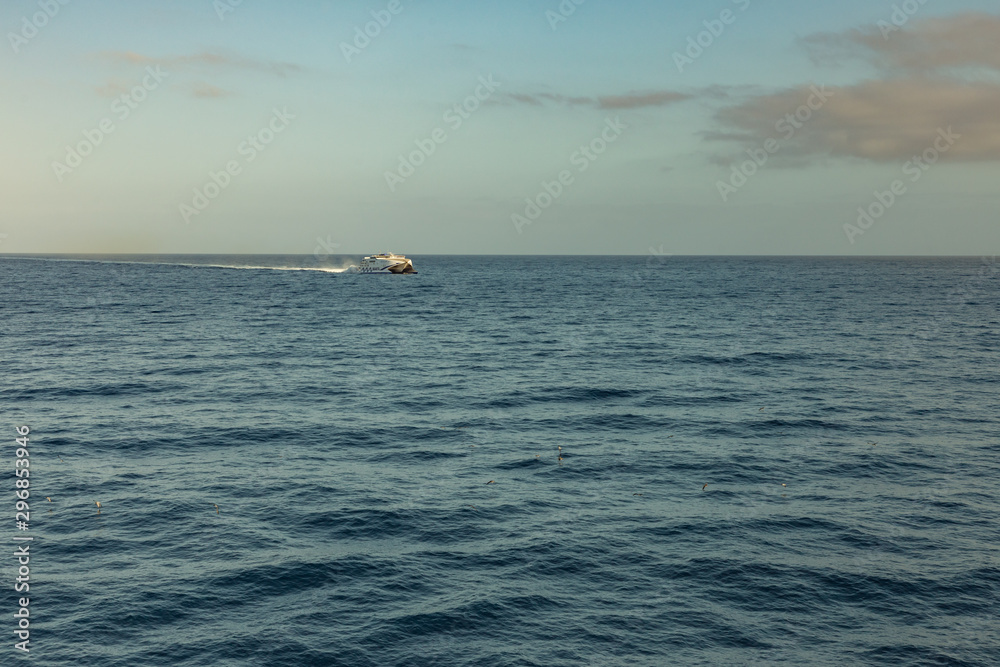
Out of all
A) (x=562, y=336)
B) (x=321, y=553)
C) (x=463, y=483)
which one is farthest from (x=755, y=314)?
(x=321, y=553)

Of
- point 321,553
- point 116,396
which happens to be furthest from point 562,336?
point 321,553

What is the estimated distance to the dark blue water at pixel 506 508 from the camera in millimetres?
24156

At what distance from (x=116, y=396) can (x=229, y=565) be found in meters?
35.3

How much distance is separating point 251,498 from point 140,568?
7.86 meters

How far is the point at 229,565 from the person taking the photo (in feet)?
93.5

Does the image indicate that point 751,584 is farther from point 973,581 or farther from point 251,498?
point 251,498

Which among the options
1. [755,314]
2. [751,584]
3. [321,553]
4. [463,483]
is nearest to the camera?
[751,584]

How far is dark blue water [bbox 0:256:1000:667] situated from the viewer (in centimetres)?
2416

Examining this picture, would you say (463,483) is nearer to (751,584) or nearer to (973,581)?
(751,584)

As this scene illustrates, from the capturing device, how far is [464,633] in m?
24.2

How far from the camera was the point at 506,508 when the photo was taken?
35.2 metres

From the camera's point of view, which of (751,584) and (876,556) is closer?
(751,584)

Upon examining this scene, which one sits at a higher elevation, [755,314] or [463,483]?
[755,314]

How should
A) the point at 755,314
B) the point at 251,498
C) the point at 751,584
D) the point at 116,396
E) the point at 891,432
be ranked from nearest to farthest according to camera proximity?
1. the point at 751,584
2. the point at 251,498
3. the point at 891,432
4. the point at 116,396
5. the point at 755,314
